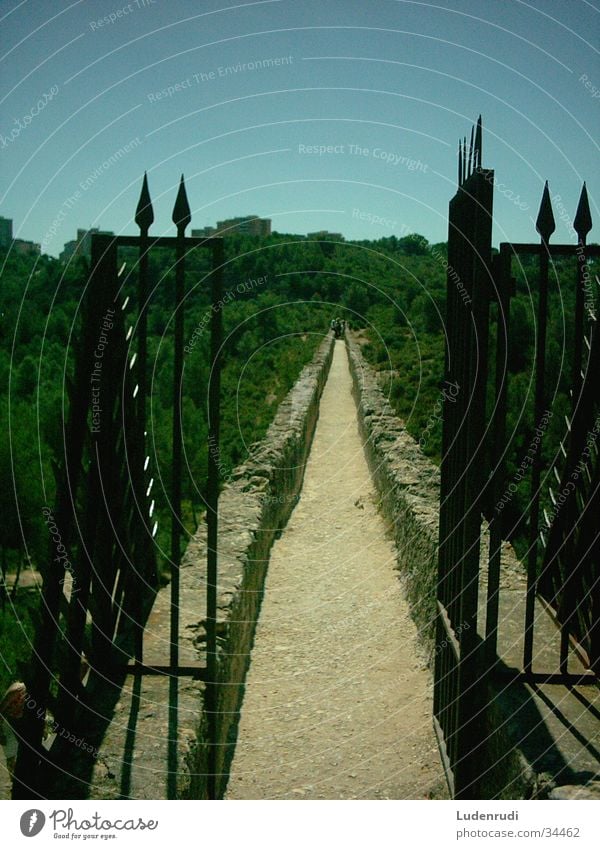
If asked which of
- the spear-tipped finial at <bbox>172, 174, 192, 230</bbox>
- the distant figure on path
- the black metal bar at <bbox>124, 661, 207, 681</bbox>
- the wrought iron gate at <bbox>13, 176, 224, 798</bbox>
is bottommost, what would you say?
the black metal bar at <bbox>124, 661, 207, 681</bbox>

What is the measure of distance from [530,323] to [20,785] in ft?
82.8

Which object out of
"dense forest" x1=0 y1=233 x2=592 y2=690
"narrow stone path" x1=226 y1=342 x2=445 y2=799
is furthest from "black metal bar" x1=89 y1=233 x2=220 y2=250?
"narrow stone path" x1=226 y1=342 x2=445 y2=799

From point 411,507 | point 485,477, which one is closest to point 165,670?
point 485,477

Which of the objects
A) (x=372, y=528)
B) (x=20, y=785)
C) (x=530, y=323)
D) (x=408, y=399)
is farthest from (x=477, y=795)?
(x=530, y=323)

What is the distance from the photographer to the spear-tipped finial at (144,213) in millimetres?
3816

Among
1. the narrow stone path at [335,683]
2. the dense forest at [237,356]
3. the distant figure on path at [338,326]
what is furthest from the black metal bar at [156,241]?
the distant figure on path at [338,326]

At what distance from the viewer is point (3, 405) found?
22547 millimetres

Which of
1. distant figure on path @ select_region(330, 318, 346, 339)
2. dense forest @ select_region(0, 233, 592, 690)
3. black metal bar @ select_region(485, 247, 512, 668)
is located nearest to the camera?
black metal bar @ select_region(485, 247, 512, 668)

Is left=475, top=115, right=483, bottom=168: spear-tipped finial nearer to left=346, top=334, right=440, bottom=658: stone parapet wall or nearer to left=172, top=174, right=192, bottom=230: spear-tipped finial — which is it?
→ left=172, top=174, right=192, bottom=230: spear-tipped finial

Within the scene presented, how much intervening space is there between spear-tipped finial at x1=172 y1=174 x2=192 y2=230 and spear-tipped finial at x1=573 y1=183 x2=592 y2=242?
1683mm

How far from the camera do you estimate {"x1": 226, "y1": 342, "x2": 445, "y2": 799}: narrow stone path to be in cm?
492

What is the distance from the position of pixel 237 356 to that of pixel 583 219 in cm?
3619

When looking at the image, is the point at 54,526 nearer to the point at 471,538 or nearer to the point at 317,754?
the point at 471,538

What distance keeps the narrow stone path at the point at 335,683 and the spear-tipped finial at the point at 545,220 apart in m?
2.86
